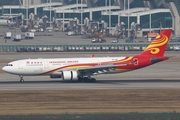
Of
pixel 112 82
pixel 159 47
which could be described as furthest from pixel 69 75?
pixel 159 47

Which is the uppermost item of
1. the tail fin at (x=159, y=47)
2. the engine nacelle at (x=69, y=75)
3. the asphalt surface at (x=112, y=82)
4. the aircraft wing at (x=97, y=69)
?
the tail fin at (x=159, y=47)

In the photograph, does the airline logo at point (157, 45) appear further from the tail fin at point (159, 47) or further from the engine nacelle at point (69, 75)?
the engine nacelle at point (69, 75)

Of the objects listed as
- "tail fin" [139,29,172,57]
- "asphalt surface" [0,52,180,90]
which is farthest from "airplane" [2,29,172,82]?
"asphalt surface" [0,52,180,90]

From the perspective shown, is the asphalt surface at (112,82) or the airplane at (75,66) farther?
the airplane at (75,66)

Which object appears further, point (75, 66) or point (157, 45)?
point (157, 45)

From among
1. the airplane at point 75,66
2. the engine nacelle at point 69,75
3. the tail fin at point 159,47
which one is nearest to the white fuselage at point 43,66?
the airplane at point 75,66

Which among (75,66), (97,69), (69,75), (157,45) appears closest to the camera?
(69,75)

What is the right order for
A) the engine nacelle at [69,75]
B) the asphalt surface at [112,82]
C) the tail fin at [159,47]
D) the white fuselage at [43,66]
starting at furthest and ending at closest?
the tail fin at [159,47]
the white fuselage at [43,66]
the engine nacelle at [69,75]
the asphalt surface at [112,82]

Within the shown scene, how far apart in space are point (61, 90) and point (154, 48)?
62.7 feet

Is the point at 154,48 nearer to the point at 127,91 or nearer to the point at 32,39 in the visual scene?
the point at 127,91

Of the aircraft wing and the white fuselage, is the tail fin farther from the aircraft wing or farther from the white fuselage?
the white fuselage

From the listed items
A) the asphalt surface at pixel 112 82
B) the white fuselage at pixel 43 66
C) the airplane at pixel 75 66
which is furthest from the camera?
the white fuselage at pixel 43 66

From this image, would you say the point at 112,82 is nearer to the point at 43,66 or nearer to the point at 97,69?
the point at 97,69

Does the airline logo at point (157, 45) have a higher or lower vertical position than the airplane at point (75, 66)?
higher
